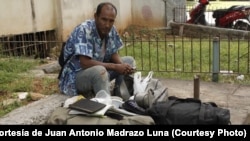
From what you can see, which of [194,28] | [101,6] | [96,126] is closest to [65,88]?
[101,6]

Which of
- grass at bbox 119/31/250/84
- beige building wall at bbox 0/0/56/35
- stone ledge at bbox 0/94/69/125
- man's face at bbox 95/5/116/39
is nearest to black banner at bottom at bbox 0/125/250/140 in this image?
stone ledge at bbox 0/94/69/125

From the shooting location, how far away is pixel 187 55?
7895mm

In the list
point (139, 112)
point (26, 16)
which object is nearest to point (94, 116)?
point (139, 112)

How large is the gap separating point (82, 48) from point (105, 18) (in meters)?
0.39

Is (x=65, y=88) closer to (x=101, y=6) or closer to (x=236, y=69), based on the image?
(x=101, y=6)

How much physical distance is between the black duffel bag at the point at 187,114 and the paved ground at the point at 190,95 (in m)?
0.52

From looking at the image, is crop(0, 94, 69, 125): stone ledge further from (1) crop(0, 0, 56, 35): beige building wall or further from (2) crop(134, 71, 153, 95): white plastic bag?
(1) crop(0, 0, 56, 35): beige building wall

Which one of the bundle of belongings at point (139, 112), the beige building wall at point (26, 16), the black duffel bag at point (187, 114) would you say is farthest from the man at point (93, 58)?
the beige building wall at point (26, 16)

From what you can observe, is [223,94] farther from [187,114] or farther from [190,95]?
[187,114]

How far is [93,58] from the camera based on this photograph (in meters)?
4.11

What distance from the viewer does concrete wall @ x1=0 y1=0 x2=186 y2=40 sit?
7195 millimetres

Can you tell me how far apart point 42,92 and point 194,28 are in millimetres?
6958

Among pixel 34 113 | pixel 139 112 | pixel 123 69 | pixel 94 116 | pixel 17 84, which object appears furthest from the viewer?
pixel 17 84

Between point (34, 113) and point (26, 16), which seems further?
point (26, 16)
